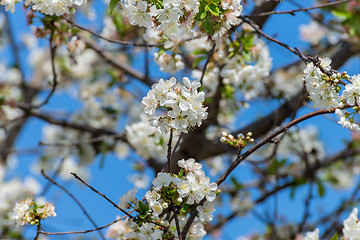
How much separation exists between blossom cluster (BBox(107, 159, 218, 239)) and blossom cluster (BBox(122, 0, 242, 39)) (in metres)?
0.56

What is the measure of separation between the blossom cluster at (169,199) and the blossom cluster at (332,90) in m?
0.52

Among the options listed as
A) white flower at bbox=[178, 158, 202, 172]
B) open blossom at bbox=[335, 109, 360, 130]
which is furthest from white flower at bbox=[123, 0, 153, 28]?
open blossom at bbox=[335, 109, 360, 130]

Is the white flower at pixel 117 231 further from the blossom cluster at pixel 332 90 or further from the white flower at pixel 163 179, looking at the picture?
the blossom cluster at pixel 332 90

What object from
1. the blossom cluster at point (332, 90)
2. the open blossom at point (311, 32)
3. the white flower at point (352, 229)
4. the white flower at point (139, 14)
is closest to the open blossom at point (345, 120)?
the blossom cluster at point (332, 90)

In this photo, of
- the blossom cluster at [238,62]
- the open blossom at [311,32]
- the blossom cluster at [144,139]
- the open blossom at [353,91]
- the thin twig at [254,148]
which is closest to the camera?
the open blossom at [353,91]

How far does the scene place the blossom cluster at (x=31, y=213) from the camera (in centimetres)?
165

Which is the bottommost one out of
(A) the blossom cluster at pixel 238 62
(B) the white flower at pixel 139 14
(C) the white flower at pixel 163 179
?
(C) the white flower at pixel 163 179

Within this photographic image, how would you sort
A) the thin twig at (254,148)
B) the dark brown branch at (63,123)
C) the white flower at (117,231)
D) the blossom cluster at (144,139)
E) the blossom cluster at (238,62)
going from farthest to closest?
1. the dark brown branch at (63,123)
2. the blossom cluster at (144,139)
3. the blossom cluster at (238,62)
4. the white flower at (117,231)
5. the thin twig at (254,148)

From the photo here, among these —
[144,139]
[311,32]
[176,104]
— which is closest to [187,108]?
[176,104]

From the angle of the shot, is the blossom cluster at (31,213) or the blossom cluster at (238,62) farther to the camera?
the blossom cluster at (238,62)

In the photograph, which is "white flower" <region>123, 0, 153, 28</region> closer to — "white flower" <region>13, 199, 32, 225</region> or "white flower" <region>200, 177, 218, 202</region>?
"white flower" <region>200, 177, 218, 202</region>

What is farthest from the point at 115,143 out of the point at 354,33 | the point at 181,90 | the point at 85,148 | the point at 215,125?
the point at 181,90

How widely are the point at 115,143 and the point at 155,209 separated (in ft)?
8.80

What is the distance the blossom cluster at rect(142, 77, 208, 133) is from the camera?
4.55ft
